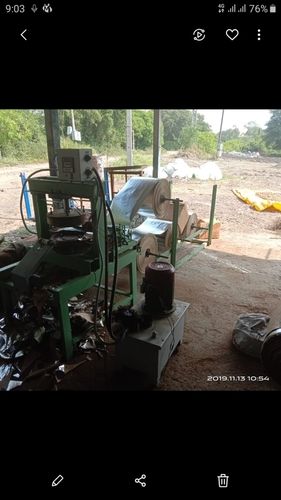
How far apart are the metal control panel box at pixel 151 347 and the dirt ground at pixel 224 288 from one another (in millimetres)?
234

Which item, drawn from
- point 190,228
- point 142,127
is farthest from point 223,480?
point 142,127

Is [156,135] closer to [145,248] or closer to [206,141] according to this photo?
[145,248]

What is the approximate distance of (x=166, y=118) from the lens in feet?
64.3

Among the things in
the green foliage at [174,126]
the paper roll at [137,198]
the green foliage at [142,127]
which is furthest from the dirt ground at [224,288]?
the green foliage at [174,126]

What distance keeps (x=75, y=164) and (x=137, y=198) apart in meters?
1.91

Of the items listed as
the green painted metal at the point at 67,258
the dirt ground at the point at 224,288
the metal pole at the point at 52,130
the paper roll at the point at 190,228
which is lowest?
the dirt ground at the point at 224,288

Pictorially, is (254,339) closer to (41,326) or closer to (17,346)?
(41,326)

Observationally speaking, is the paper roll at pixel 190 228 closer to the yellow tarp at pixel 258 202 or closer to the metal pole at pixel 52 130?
the metal pole at pixel 52 130

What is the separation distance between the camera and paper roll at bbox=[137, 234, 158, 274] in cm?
432

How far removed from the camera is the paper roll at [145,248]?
432 cm

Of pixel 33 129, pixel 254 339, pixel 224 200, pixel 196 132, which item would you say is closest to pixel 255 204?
pixel 224 200

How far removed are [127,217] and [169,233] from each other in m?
1.01

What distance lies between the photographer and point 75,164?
2.43 metres

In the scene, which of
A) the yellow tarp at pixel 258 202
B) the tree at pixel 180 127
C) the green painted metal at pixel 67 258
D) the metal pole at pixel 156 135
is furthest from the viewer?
the tree at pixel 180 127
